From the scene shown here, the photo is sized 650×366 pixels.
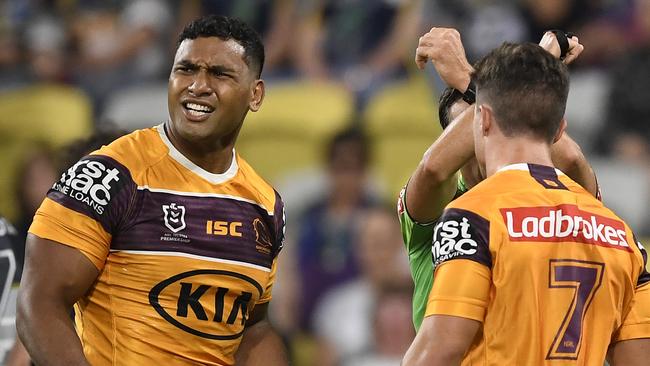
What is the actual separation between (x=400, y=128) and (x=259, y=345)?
393cm

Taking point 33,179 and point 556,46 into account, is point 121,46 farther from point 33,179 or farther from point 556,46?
point 556,46

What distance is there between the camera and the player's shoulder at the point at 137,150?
10.2ft

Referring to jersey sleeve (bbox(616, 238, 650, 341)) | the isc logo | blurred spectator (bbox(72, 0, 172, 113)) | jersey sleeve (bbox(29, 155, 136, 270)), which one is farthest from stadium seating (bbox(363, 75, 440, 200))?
jersey sleeve (bbox(616, 238, 650, 341))

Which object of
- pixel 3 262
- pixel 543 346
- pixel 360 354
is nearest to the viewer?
pixel 543 346

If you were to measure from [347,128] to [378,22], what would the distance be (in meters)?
0.77

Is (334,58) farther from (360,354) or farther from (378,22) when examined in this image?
(360,354)

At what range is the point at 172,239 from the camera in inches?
123

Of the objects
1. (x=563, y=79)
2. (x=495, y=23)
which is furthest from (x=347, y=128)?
(x=563, y=79)

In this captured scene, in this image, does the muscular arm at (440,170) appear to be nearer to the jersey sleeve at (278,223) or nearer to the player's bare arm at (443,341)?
the jersey sleeve at (278,223)

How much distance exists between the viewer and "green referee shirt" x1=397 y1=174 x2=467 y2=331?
3.28 metres

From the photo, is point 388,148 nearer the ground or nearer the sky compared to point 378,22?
nearer the ground

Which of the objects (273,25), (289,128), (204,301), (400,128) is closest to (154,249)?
(204,301)

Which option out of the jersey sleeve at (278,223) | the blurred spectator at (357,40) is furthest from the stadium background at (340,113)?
the jersey sleeve at (278,223)

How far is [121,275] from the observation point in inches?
121
